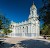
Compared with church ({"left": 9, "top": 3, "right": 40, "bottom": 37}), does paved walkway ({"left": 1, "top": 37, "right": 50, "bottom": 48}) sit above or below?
below

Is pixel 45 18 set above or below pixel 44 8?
below

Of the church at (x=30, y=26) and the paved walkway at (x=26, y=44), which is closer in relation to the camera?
the paved walkway at (x=26, y=44)

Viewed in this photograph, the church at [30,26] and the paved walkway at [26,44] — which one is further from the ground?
the church at [30,26]

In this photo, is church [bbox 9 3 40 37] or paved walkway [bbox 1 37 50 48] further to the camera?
church [bbox 9 3 40 37]

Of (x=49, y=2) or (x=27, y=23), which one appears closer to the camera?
(x=49, y=2)

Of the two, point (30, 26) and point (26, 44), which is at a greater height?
point (30, 26)

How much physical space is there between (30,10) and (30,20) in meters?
5.89

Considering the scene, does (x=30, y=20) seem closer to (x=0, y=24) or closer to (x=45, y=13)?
(x=0, y=24)

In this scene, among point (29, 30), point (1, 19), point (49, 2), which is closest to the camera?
point (49, 2)

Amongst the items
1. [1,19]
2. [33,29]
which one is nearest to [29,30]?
[33,29]

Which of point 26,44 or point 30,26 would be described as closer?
point 26,44

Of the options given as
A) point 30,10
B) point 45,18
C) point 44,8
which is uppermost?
point 30,10

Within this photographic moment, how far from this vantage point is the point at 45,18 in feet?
42.2

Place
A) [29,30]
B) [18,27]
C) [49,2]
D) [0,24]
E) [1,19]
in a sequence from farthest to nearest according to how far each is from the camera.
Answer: [18,27] → [29,30] → [1,19] → [0,24] → [49,2]
